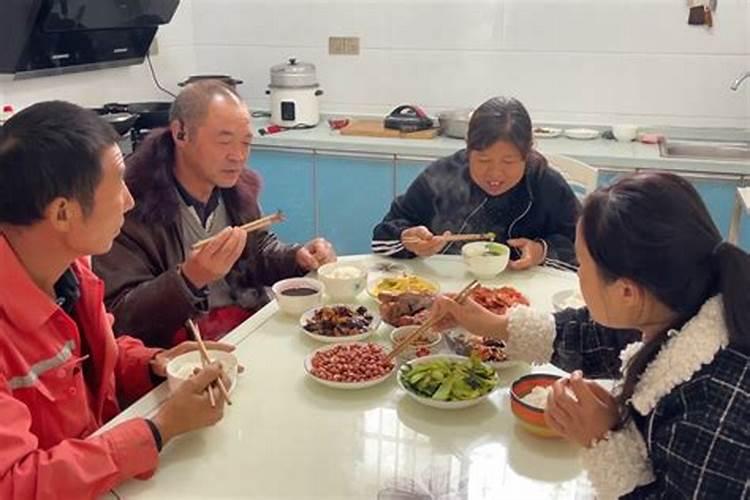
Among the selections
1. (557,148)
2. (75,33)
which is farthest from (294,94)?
(557,148)

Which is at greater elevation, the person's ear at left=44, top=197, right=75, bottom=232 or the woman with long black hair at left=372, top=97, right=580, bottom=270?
the person's ear at left=44, top=197, right=75, bottom=232

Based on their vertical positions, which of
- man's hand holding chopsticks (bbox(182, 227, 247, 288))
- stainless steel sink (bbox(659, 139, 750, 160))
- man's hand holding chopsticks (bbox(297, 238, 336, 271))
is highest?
man's hand holding chopsticks (bbox(182, 227, 247, 288))

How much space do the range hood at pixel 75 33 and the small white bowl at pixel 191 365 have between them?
6.52 ft

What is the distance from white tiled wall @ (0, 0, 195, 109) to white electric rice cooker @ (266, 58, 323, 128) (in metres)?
0.64

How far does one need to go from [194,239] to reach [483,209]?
2.96ft

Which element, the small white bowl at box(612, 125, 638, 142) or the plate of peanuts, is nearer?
the plate of peanuts

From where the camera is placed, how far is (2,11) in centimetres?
284

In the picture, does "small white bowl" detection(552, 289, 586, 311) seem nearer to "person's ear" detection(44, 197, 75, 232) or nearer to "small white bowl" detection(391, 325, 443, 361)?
"small white bowl" detection(391, 325, 443, 361)

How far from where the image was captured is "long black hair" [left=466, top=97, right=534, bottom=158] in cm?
216

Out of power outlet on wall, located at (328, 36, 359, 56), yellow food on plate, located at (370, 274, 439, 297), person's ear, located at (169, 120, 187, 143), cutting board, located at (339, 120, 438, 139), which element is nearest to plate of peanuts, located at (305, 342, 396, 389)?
yellow food on plate, located at (370, 274, 439, 297)

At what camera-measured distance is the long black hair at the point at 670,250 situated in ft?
3.27

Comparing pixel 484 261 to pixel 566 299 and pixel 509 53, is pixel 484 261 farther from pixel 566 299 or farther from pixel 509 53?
pixel 509 53

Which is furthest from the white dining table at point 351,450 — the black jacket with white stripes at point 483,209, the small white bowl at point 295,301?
the black jacket with white stripes at point 483,209

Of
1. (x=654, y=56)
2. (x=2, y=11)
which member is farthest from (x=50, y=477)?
(x=654, y=56)
